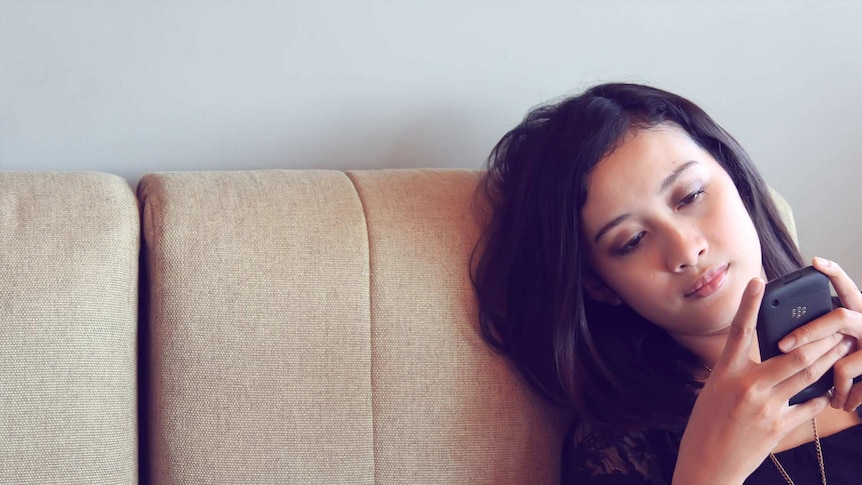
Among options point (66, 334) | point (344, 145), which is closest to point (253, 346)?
point (66, 334)

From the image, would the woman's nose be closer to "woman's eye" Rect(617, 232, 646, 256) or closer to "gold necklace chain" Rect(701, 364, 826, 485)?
"woman's eye" Rect(617, 232, 646, 256)

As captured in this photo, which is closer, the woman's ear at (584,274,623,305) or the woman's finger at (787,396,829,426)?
the woman's finger at (787,396,829,426)

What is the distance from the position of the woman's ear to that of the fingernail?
31cm

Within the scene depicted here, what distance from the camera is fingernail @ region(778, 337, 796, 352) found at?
0.95m

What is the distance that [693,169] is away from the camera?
3.76 ft

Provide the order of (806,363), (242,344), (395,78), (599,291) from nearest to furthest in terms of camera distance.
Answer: (806,363), (242,344), (599,291), (395,78)

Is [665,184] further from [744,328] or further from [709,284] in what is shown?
[744,328]

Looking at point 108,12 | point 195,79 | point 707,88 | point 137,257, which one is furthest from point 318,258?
point 707,88

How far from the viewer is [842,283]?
1.01 m

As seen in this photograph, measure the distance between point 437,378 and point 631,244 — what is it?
1.04 ft

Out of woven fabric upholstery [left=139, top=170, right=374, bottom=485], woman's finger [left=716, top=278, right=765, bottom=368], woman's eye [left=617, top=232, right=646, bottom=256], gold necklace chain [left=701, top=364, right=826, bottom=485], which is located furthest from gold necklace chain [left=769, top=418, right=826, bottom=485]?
woven fabric upholstery [left=139, top=170, right=374, bottom=485]

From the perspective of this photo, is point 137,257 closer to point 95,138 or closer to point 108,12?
point 95,138

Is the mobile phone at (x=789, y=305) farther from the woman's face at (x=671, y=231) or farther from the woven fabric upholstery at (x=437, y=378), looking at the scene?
the woven fabric upholstery at (x=437, y=378)

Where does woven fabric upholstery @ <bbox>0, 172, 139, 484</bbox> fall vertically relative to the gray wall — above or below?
below
